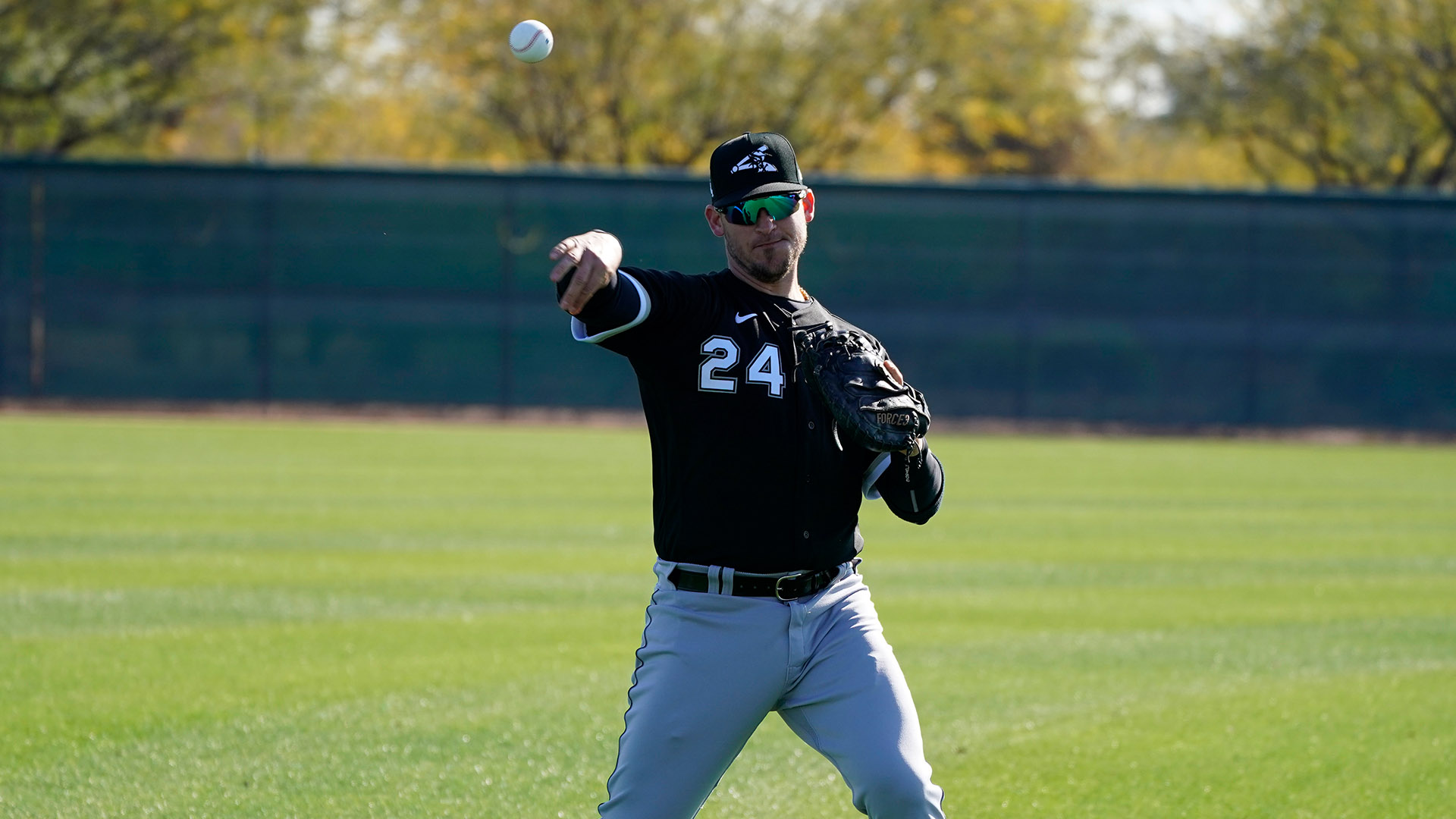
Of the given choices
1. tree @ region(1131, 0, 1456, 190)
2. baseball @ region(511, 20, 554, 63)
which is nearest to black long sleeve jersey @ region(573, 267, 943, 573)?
baseball @ region(511, 20, 554, 63)

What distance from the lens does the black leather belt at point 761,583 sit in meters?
3.42

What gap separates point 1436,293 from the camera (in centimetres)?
2120

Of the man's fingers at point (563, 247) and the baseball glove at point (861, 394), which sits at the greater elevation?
the man's fingers at point (563, 247)

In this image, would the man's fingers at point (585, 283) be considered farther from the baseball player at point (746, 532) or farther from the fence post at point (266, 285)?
the fence post at point (266, 285)

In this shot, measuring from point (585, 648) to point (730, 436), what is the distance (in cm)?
380

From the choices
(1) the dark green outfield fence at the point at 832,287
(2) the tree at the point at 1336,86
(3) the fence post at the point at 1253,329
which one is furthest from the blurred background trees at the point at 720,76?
(3) the fence post at the point at 1253,329

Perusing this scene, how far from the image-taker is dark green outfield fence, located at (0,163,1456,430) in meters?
20.6

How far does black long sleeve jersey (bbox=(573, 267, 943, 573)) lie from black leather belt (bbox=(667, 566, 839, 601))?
0.03 metres

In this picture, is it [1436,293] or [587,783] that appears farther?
[1436,293]

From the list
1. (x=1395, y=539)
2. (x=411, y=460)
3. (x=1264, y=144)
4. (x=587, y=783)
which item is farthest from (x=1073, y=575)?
(x=1264, y=144)

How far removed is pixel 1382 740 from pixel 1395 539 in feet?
19.7

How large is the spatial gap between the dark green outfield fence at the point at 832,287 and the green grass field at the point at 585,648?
704 centimetres

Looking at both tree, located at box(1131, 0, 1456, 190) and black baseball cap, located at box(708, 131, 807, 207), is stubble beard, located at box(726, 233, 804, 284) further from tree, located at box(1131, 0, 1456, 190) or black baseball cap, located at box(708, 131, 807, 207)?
tree, located at box(1131, 0, 1456, 190)

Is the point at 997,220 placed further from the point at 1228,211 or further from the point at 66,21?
the point at 66,21
